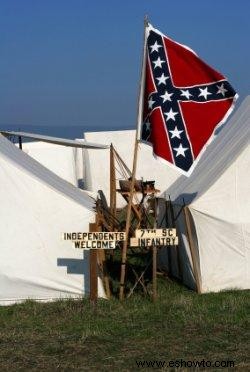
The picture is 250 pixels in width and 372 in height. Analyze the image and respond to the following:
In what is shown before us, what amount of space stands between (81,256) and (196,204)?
5.57 feet

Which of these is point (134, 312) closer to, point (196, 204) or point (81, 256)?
point (81, 256)

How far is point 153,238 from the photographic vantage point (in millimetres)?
8930

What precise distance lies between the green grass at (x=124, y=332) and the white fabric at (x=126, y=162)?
12571 mm

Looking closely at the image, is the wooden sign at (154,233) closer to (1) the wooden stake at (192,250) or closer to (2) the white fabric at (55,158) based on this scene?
(1) the wooden stake at (192,250)

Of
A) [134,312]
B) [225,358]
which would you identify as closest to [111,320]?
[134,312]

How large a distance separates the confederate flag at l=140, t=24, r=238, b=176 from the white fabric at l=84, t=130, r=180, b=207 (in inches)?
498

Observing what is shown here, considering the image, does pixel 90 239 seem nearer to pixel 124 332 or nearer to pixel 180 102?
pixel 124 332

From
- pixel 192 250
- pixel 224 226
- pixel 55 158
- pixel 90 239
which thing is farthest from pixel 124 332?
pixel 55 158

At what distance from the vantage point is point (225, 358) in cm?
639

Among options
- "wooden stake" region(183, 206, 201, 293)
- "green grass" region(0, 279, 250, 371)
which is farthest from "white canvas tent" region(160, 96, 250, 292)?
"green grass" region(0, 279, 250, 371)

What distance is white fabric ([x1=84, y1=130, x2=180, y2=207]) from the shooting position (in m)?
22.0

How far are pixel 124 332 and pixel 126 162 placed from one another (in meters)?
14.9

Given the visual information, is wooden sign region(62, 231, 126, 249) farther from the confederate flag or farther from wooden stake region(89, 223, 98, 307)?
the confederate flag

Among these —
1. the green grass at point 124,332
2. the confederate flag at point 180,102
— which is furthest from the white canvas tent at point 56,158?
the green grass at point 124,332
